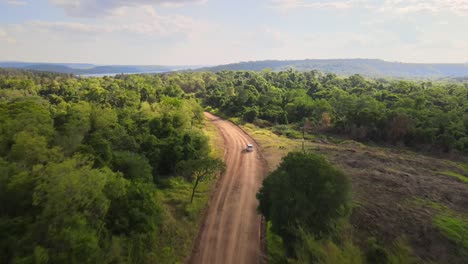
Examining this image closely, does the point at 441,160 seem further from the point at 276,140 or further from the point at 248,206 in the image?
the point at 248,206

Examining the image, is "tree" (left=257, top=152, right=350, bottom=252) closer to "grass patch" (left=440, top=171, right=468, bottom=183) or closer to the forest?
the forest

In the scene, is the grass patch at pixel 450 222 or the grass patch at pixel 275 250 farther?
the grass patch at pixel 450 222

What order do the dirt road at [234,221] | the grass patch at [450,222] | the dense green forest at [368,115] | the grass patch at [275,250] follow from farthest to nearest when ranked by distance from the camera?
the dense green forest at [368,115]
the grass patch at [450,222]
the dirt road at [234,221]
the grass patch at [275,250]

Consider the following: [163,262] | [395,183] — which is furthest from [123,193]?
[395,183]

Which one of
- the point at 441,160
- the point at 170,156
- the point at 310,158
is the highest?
the point at 310,158

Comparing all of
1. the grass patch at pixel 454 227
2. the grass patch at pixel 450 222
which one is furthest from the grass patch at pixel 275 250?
the grass patch at pixel 454 227

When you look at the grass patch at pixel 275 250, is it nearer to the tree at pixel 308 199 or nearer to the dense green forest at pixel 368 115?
the tree at pixel 308 199
